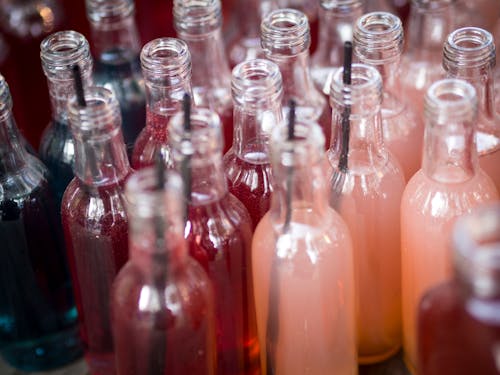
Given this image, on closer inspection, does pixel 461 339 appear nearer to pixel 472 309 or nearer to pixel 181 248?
pixel 472 309

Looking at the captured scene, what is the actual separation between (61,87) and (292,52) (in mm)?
248

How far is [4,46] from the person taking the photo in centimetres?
123

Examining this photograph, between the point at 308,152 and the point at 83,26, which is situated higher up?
the point at 308,152

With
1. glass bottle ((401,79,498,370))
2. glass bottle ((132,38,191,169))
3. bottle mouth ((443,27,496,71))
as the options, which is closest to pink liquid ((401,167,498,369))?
glass bottle ((401,79,498,370))

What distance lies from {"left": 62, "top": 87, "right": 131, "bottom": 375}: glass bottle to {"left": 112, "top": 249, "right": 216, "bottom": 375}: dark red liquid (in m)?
0.11

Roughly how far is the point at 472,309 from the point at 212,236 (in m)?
0.26

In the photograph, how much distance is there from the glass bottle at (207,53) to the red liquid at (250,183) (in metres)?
0.14

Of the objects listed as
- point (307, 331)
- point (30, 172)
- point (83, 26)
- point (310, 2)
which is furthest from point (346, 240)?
point (83, 26)

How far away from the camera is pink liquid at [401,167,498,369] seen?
2.59 ft

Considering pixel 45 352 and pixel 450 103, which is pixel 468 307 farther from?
pixel 45 352

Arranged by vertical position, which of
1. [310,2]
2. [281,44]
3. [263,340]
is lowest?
[263,340]

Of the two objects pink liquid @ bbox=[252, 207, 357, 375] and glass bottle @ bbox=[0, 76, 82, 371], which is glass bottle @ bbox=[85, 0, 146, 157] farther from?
pink liquid @ bbox=[252, 207, 357, 375]

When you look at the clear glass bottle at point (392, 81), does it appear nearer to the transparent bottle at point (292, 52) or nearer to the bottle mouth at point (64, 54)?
the transparent bottle at point (292, 52)

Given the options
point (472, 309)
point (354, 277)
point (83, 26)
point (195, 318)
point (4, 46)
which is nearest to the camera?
point (472, 309)
